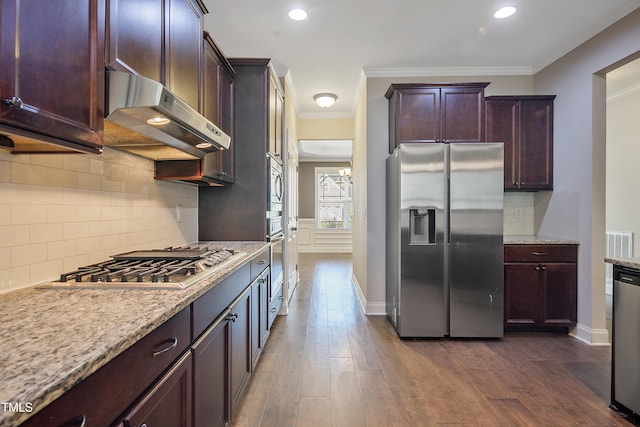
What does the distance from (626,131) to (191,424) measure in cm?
574

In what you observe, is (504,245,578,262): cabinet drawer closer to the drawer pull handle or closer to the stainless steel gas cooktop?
the stainless steel gas cooktop

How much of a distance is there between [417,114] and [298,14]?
150cm

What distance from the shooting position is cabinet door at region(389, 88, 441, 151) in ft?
10.7

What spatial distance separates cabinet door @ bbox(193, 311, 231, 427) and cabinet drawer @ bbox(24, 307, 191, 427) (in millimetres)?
199

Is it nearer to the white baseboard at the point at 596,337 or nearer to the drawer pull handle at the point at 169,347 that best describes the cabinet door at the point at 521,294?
the white baseboard at the point at 596,337

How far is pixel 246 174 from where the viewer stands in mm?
2840

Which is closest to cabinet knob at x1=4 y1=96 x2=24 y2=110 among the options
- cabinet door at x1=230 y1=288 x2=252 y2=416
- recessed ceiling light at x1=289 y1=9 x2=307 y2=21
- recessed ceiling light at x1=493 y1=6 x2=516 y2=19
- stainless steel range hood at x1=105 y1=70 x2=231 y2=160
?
stainless steel range hood at x1=105 y1=70 x2=231 y2=160

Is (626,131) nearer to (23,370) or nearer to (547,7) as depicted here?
(547,7)

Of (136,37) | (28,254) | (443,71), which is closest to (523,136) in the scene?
(443,71)

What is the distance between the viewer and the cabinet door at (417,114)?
3.27 meters

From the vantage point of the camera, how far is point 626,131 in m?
4.19

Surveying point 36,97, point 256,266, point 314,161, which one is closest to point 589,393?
point 256,266

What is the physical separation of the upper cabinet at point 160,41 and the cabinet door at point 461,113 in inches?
94.4

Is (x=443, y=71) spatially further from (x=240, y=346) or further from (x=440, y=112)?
(x=240, y=346)
